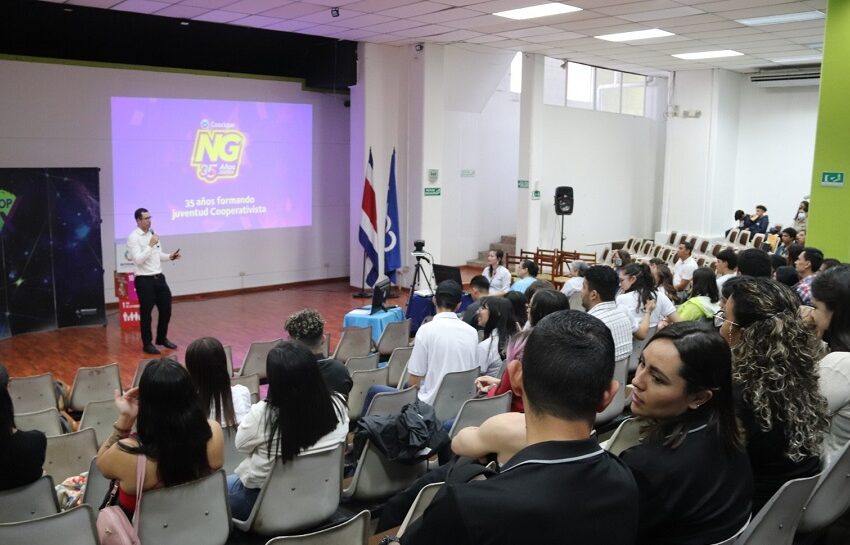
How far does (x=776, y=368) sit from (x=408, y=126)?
1009 centimetres

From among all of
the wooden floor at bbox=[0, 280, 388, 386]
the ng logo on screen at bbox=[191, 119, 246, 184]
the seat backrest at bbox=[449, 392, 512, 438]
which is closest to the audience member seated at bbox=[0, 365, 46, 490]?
the seat backrest at bbox=[449, 392, 512, 438]

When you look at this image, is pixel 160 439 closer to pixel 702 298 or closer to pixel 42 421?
pixel 42 421

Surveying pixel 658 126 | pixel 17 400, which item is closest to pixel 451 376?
pixel 17 400

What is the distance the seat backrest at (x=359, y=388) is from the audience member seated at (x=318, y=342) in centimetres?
56

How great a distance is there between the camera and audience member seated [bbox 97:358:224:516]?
2691 millimetres

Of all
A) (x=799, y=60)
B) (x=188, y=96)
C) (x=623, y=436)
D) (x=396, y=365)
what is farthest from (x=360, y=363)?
(x=799, y=60)

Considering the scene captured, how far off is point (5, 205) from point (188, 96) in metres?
3.16

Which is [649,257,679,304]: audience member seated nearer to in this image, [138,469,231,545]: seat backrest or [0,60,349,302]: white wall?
[138,469,231,545]: seat backrest

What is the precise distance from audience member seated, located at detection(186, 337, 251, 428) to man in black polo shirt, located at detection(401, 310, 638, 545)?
2.54 metres

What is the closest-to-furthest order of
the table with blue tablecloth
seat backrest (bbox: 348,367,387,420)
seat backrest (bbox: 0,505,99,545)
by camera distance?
1. seat backrest (bbox: 0,505,99,545)
2. seat backrest (bbox: 348,367,387,420)
3. the table with blue tablecloth

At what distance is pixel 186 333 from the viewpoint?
30.2 feet

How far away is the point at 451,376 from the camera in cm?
438

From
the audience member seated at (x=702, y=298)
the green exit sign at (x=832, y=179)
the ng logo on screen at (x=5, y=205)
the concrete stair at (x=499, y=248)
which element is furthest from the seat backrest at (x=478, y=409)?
the concrete stair at (x=499, y=248)

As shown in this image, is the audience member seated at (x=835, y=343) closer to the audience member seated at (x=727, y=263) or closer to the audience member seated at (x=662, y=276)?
the audience member seated at (x=727, y=263)
